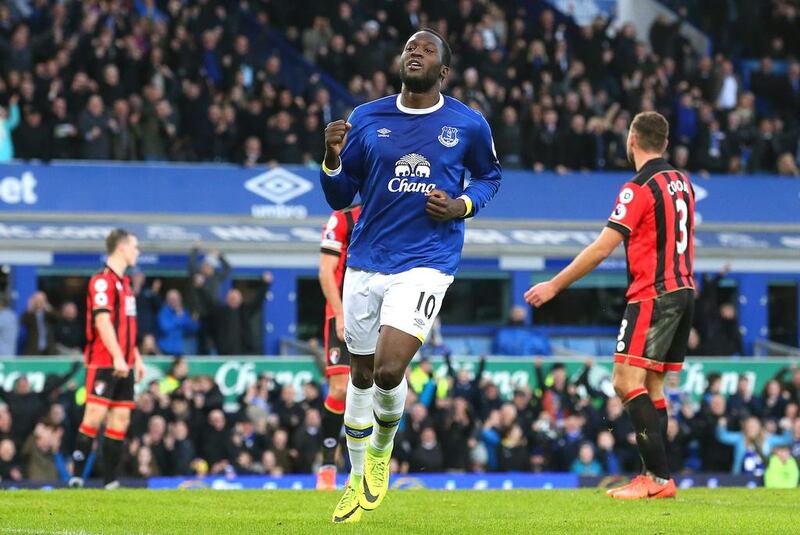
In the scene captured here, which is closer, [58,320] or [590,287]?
[58,320]

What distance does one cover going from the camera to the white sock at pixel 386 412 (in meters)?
8.62

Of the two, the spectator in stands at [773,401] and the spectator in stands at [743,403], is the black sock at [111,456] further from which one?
the spectator in stands at [773,401]

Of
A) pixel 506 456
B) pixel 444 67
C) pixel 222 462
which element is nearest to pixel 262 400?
pixel 222 462

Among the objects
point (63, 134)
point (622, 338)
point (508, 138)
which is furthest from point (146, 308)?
point (622, 338)

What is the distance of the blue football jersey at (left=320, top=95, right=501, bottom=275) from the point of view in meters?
8.62

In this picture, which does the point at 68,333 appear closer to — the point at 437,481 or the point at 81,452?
the point at 437,481

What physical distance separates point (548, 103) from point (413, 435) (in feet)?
29.2

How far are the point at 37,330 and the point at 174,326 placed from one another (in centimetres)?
200

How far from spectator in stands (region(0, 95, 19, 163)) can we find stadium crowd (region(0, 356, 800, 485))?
4.73 meters

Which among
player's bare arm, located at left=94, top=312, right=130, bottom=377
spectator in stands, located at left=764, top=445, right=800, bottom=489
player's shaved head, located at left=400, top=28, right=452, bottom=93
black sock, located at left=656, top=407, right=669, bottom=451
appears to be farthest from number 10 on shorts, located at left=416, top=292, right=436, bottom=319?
spectator in stands, located at left=764, top=445, right=800, bottom=489

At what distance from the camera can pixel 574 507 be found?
10062mm

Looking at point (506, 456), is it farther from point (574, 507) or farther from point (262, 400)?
point (574, 507)

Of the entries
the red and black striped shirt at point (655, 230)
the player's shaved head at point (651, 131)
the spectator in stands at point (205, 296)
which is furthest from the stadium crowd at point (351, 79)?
the red and black striped shirt at point (655, 230)

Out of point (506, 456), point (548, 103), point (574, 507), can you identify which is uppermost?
point (548, 103)
